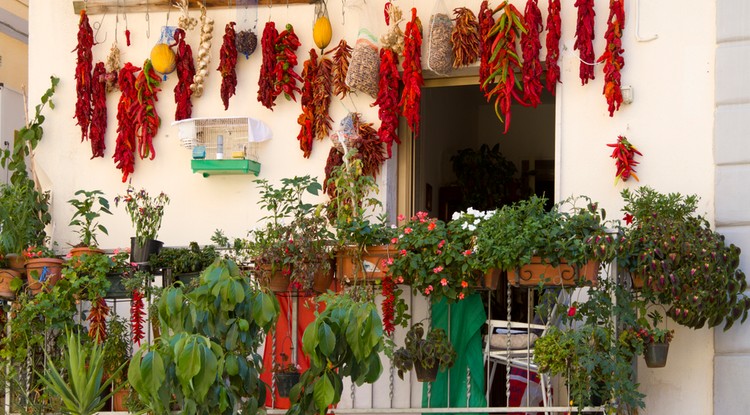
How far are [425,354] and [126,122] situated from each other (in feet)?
10.1

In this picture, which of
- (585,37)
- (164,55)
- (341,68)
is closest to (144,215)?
(164,55)

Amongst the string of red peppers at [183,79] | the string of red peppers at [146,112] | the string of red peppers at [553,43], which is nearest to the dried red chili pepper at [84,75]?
the string of red peppers at [146,112]

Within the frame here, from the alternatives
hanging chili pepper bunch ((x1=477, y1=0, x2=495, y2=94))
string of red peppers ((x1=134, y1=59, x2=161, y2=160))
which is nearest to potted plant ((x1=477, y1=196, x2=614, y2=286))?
hanging chili pepper bunch ((x1=477, y1=0, x2=495, y2=94))

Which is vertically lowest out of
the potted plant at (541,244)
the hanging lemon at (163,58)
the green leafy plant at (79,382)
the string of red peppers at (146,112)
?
the green leafy plant at (79,382)

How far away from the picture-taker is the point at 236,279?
6965 millimetres

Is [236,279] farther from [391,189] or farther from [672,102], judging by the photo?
[672,102]

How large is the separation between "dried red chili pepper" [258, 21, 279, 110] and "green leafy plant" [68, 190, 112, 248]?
4.46ft

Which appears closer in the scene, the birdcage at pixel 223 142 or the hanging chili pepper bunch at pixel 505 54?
the hanging chili pepper bunch at pixel 505 54

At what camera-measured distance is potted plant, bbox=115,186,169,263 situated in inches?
350

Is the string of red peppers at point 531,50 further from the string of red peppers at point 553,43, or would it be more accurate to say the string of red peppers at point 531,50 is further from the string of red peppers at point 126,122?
the string of red peppers at point 126,122

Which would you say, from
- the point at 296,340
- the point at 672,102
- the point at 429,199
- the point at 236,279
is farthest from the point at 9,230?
the point at 672,102

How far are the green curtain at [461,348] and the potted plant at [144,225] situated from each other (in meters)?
1.99

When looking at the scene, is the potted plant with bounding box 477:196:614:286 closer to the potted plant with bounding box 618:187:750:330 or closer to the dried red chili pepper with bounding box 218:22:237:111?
the potted plant with bounding box 618:187:750:330

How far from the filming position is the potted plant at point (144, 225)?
888 cm
